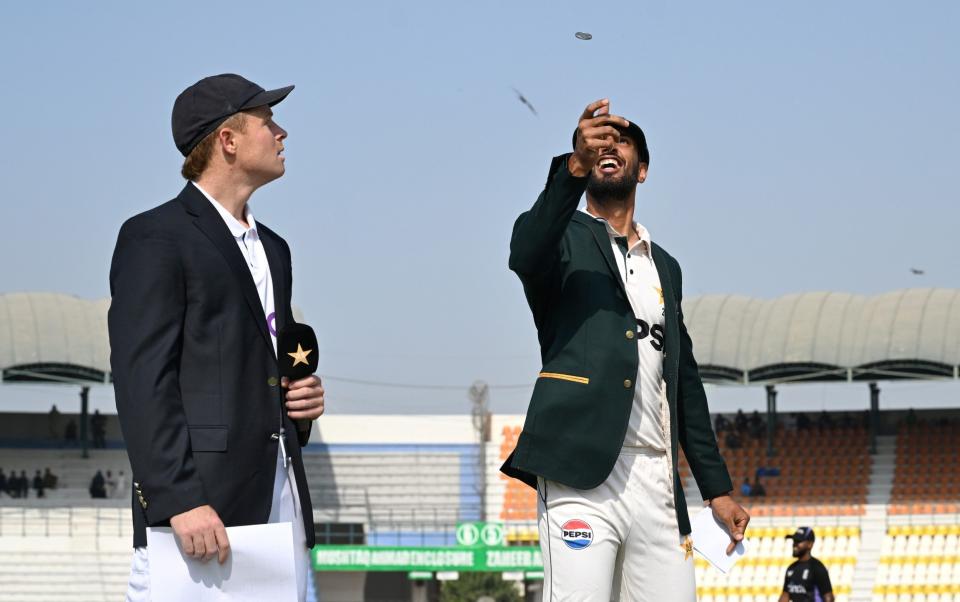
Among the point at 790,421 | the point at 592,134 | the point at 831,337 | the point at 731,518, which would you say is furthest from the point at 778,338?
the point at 592,134

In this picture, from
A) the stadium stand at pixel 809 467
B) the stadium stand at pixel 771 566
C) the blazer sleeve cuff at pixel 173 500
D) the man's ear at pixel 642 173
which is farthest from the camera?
the stadium stand at pixel 809 467

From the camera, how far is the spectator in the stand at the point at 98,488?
126ft

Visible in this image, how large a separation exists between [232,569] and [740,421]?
3763 cm

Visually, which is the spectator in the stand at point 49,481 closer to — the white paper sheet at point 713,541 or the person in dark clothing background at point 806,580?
the person in dark clothing background at point 806,580

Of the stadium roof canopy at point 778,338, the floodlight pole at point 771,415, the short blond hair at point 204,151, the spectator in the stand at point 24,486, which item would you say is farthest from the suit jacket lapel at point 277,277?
the spectator in the stand at point 24,486

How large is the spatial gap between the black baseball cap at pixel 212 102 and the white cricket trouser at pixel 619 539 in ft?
5.58

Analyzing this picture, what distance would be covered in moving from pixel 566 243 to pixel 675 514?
3.28 ft

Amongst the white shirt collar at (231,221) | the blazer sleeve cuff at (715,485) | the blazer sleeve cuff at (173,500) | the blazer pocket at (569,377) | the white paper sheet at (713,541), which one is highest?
the white shirt collar at (231,221)

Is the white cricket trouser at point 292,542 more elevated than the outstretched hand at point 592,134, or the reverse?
the outstretched hand at point 592,134

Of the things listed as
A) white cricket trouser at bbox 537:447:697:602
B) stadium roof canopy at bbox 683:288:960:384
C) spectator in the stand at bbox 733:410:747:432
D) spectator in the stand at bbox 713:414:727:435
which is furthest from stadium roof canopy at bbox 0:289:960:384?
white cricket trouser at bbox 537:447:697:602

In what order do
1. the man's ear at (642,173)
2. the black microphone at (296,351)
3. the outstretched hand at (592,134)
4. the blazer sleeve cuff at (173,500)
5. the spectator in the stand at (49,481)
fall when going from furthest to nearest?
the spectator in the stand at (49,481), the man's ear at (642,173), the outstretched hand at (592,134), the black microphone at (296,351), the blazer sleeve cuff at (173,500)

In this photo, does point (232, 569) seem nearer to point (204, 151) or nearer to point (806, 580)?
point (204, 151)

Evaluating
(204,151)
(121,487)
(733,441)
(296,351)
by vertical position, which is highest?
(204,151)

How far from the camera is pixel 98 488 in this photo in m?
38.5
